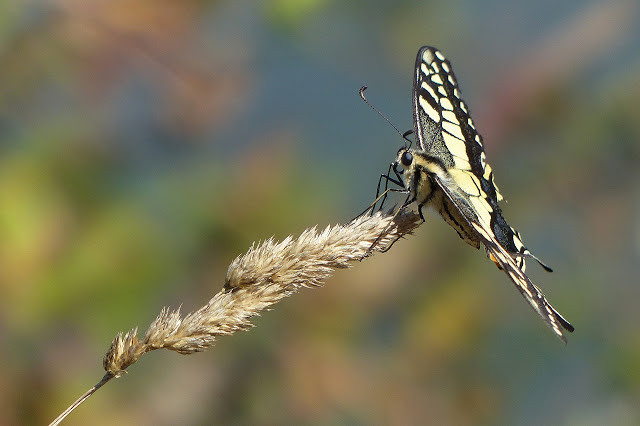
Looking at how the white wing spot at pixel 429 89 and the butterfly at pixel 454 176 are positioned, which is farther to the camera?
the white wing spot at pixel 429 89

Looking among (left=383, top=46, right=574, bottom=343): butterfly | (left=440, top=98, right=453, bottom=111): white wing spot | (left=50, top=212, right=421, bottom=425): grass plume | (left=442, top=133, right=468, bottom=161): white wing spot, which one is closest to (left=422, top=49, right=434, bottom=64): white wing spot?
(left=383, top=46, right=574, bottom=343): butterfly

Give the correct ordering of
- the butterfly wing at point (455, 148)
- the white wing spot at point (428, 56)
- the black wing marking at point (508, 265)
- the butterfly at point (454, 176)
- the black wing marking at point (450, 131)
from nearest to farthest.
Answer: the black wing marking at point (508, 265)
the butterfly at point (454, 176)
the butterfly wing at point (455, 148)
the black wing marking at point (450, 131)
the white wing spot at point (428, 56)

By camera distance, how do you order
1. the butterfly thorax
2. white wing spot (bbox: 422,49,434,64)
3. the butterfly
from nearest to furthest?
the butterfly, the butterfly thorax, white wing spot (bbox: 422,49,434,64)

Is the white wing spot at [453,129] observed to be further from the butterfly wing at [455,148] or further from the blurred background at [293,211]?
the blurred background at [293,211]

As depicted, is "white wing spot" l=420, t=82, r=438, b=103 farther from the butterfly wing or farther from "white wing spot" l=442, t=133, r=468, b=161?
"white wing spot" l=442, t=133, r=468, b=161

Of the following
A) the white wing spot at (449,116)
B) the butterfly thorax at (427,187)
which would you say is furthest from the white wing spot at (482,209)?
the white wing spot at (449,116)

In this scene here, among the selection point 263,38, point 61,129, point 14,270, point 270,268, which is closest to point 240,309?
point 270,268

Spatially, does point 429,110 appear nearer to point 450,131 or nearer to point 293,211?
point 450,131

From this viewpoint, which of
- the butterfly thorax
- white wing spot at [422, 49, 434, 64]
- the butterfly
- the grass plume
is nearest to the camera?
the grass plume
